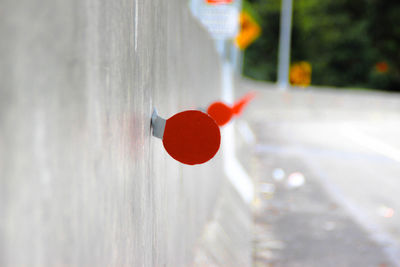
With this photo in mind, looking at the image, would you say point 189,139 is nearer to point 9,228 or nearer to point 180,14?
point 9,228

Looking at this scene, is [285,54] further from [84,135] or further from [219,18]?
[84,135]

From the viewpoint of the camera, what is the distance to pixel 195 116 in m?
1.74

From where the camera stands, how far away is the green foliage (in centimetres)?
5828

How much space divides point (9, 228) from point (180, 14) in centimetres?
250

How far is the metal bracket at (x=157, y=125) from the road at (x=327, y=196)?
147 inches

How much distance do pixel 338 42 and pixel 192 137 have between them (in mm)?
60267

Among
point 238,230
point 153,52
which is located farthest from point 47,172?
point 238,230

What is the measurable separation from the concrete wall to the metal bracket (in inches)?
1.1

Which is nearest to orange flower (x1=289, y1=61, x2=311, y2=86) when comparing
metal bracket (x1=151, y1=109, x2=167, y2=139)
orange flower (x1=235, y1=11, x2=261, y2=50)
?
orange flower (x1=235, y1=11, x2=261, y2=50)

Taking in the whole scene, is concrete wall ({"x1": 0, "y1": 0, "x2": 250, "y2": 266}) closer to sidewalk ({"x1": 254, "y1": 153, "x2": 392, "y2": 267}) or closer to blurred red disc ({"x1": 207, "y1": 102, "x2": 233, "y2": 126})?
blurred red disc ({"x1": 207, "y1": 102, "x2": 233, "y2": 126})

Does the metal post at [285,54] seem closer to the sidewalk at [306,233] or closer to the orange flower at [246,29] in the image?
the orange flower at [246,29]

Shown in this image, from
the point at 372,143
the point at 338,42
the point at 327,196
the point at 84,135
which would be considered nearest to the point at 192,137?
the point at 84,135

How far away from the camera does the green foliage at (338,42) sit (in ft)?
191

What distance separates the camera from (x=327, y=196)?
29.4 feet
